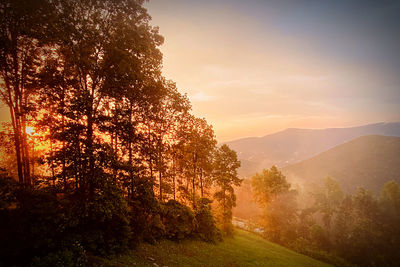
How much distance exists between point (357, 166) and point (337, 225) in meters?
119

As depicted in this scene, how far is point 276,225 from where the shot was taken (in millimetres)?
44031

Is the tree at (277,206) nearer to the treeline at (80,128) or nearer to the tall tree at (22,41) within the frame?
the treeline at (80,128)

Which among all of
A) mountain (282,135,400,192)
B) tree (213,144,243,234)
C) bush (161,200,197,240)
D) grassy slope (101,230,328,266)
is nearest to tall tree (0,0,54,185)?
grassy slope (101,230,328,266)

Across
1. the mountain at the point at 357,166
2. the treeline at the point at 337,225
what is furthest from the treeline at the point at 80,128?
the mountain at the point at 357,166

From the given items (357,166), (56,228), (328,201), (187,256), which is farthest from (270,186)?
(357,166)

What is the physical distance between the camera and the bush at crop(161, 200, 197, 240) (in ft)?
63.6

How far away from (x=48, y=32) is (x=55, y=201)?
1209cm

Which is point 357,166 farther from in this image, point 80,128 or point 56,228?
point 56,228

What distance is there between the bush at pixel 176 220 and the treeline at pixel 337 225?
32193 millimetres

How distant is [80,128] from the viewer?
12.1 m

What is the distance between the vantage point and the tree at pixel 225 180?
101 feet

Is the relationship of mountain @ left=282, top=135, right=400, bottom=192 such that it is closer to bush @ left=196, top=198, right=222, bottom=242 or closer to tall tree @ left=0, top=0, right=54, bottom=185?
bush @ left=196, top=198, right=222, bottom=242

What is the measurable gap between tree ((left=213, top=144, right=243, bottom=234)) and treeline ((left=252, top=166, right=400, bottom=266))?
64.4ft

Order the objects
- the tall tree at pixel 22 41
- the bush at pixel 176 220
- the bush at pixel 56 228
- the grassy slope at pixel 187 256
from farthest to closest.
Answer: the bush at pixel 176 220 < the grassy slope at pixel 187 256 < the tall tree at pixel 22 41 < the bush at pixel 56 228
